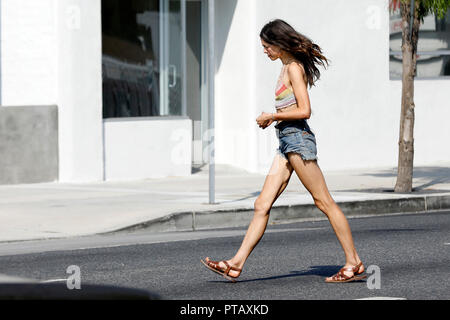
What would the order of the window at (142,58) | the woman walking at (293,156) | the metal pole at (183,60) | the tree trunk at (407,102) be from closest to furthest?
the woman walking at (293,156) < the tree trunk at (407,102) < the window at (142,58) < the metal pole at (183,60)

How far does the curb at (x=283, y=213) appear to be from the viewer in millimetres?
12078

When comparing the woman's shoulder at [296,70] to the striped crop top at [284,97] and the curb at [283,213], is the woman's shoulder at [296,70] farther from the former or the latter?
the curb at [283,213]

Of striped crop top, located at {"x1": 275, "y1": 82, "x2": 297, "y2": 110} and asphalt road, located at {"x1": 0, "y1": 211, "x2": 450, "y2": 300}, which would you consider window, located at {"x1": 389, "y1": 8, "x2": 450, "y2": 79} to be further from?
striped crop top, located at {"x1": 275, "y1": 82, "x2": 297, "y2": 110}

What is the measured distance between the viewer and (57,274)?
816cm

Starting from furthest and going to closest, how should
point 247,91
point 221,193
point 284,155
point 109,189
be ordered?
point 247,91 < point 109,189 < point 221,193 < point 284,155

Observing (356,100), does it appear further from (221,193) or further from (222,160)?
(221,193)

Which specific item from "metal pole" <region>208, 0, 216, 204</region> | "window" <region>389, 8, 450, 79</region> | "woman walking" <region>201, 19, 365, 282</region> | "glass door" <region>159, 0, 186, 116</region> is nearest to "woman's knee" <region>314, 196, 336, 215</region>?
"woman walking" <region>201, 19, 365, 282</region>

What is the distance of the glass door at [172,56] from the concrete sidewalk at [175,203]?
1477 mm

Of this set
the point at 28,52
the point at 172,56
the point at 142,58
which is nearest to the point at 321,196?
the point at 28,52

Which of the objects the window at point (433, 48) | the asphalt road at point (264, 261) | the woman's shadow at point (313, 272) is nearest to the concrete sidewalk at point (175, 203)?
the asphalt road at point (264, 261)

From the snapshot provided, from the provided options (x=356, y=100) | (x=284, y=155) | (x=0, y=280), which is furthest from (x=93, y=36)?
(x=0, y=280)

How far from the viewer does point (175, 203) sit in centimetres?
1377

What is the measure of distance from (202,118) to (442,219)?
330 inches

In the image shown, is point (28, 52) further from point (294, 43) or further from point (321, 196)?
point (321, 196)
